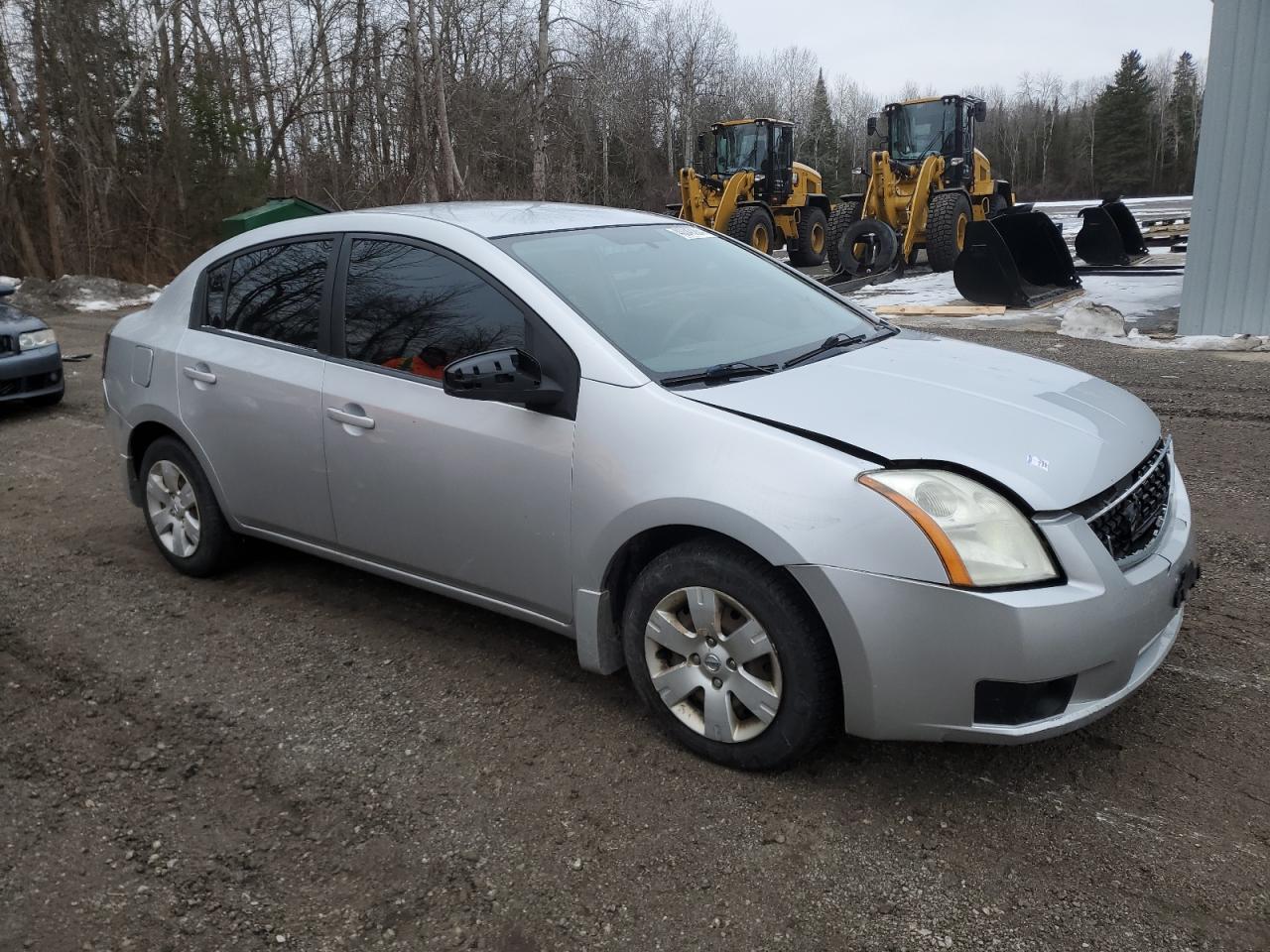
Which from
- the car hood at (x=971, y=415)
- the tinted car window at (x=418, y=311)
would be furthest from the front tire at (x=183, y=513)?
the car hood at (x=971, y=415)

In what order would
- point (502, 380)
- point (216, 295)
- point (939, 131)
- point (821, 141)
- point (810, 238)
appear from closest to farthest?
point (502, 380), point (216, 295), point (939, 131), point (810, 238), point (821, 141)

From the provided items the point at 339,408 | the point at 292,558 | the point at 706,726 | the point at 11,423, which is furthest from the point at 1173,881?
the point at 11,423

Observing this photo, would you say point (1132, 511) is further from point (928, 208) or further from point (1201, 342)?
point (928, 208)

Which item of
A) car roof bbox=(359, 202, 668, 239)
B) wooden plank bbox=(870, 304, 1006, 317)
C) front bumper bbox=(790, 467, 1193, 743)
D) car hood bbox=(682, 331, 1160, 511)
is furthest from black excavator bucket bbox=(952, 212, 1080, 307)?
front bumper bbox=(790, 467, 1193, 743)

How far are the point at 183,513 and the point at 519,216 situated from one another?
2091mm

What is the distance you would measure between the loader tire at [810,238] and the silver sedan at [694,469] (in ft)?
59.0

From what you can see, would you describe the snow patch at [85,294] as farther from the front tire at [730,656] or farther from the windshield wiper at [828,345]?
the front tire at [730,656]

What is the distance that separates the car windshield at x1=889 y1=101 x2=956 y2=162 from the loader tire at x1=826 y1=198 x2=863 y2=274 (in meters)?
1.16

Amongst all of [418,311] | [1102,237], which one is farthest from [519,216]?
[1102,237]

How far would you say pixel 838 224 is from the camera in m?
19.8

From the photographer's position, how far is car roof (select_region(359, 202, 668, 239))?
12.5ft

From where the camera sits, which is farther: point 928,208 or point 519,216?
point 928,208

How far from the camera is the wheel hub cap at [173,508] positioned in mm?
4684

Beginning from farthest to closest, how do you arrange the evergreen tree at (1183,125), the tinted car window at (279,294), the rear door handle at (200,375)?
the evergreen tree at (1183,125) → the rear door handle at (200,375) → the tinted car window at (279,294)
